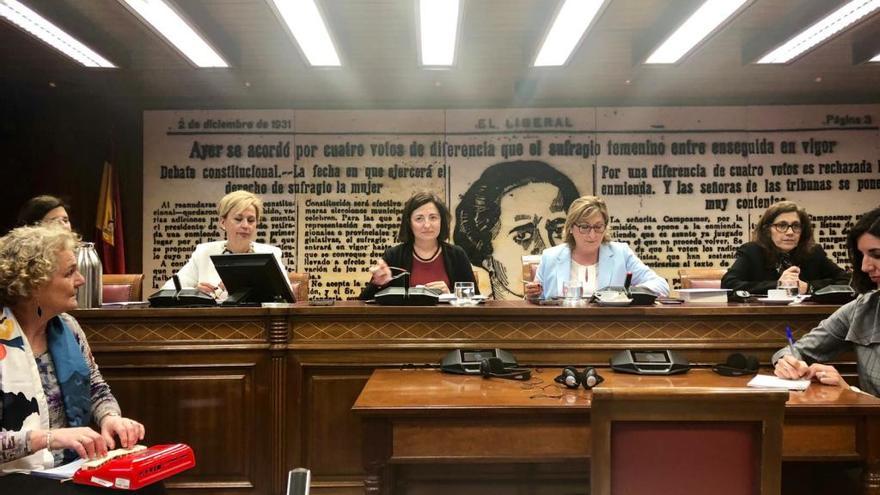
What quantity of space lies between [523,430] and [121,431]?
129cm

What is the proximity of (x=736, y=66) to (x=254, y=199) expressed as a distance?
4230mm

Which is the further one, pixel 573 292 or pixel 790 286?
pixel 790 286

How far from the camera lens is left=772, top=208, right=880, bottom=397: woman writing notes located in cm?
211

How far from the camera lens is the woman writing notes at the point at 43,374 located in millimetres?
1778

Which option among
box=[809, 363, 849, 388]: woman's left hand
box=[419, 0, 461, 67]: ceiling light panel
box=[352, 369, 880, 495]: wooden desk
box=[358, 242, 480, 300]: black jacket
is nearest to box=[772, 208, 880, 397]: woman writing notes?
box=[809, 363, 849, 388]: woman's left hand

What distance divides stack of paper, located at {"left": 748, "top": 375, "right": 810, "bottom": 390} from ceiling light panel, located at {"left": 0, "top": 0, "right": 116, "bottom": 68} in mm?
4533

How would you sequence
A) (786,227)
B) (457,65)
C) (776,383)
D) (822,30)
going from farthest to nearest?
(457,65) → (822,30) → (786,227) → (776,383)

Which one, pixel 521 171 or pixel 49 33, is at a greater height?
pixel 49 33

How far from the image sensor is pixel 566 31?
4.24 m

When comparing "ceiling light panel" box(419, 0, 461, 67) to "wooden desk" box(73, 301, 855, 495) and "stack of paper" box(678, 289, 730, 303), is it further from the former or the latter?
"stack of paper" box(678, 289, 730, 303)

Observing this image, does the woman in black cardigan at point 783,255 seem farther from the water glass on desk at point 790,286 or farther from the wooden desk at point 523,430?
the wooden desk at point 523,430

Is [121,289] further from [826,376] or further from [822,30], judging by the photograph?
[822,30]

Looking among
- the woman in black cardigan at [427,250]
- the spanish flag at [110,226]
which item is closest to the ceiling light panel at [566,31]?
the woman in black cardigan at [427,250]

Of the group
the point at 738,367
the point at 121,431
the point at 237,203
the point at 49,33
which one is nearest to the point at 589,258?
the point at 738,367
